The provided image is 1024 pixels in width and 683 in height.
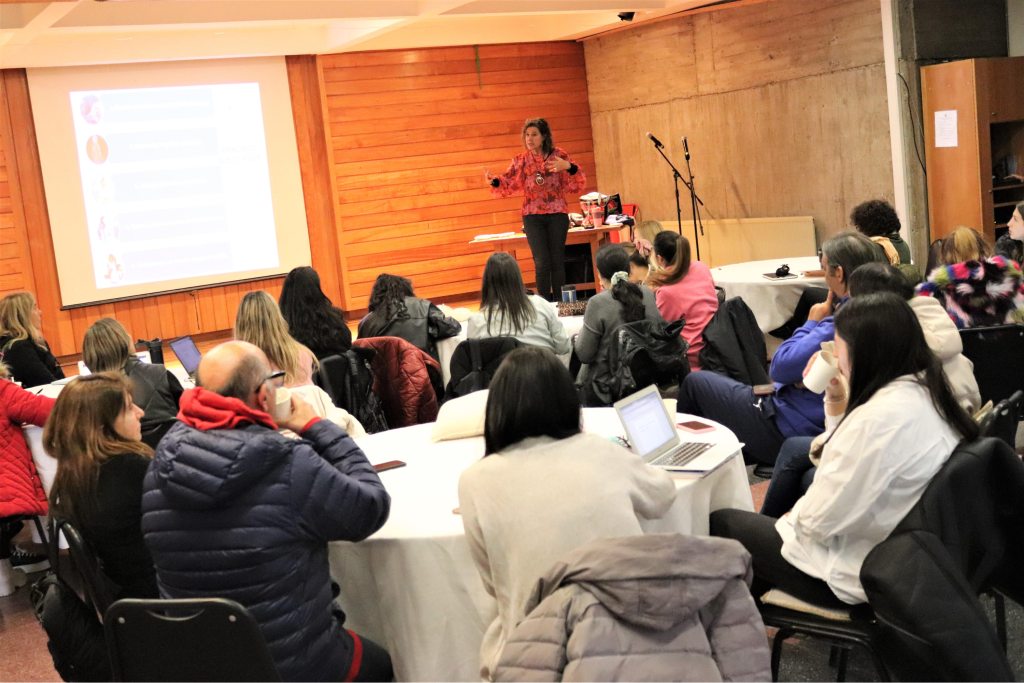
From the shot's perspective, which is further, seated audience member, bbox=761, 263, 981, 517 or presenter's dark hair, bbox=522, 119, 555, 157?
presenter's dark hair, bbox=522, 119, 555, 157

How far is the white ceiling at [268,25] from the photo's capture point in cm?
734

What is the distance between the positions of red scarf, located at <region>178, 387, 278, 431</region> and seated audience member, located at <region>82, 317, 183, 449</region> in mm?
2033

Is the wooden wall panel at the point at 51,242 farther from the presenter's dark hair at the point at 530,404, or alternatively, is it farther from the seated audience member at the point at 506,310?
the presenter's dark hair at the point at 530,404

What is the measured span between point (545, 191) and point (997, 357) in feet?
14.6

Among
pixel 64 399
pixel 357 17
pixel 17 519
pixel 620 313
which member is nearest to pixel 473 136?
pixel 357 17

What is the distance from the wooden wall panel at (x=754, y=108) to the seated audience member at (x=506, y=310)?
17.0 feet

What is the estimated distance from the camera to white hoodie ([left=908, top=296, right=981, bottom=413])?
3.05 meters

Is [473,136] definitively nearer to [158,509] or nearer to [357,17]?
[357,17]

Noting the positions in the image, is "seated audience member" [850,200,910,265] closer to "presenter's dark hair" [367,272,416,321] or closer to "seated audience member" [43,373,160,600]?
"presenter's dark hair" [367,272,416,321]

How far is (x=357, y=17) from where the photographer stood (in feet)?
26.0

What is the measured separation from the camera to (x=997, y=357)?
3762mm

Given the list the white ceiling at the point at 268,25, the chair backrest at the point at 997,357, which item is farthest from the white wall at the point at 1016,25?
the chair backrest at the point at 997,357

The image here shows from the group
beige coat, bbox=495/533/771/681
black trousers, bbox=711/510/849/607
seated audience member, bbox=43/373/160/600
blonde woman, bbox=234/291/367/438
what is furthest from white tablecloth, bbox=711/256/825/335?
beige coat, bbox=495/533/771/681

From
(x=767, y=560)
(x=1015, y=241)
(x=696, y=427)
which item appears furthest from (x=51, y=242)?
(x=767, y=560)
